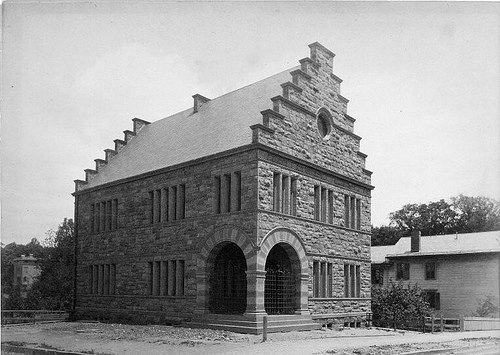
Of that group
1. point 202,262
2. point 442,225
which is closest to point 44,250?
point 202,262

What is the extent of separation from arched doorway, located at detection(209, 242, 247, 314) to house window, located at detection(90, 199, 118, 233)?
835 cm

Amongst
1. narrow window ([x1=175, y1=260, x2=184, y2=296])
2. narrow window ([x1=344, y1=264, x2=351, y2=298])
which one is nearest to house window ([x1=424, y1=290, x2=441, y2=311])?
narrow window ([x1=344, y1=264, x2=351, y2=298])

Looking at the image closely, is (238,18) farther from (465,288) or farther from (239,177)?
(465,288)

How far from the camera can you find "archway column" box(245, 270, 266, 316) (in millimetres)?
22875

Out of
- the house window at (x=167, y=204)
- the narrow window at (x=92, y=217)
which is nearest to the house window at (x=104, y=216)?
the narrow window at (x=92, y=217)

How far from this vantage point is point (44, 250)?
46.1 m

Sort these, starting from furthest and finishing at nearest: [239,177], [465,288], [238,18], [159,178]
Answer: [465,288] < [159,178] < [239,177] < [238,18]

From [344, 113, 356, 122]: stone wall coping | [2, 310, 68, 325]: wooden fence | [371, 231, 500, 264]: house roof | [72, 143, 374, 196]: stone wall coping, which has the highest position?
[344, 113, 356, 122]: stone wall coping

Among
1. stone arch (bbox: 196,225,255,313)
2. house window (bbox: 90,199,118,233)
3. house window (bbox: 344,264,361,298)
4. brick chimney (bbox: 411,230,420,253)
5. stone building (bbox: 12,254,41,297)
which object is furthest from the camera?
stone building (bbox: 12,254,41,297)

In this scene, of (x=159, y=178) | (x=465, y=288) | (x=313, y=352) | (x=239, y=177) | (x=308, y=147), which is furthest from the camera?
(x=465, y=288)

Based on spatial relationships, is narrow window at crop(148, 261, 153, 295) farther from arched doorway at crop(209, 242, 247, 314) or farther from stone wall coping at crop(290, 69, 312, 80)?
stone wall coping at crop(290, 69, 312, 80)

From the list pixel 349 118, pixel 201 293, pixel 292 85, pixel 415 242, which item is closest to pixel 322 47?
pixel 292 85

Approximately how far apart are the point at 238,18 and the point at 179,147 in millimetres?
15339

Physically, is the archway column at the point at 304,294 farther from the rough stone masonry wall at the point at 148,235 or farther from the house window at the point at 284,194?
the rough stone masonry wall at the point at 148,235
